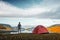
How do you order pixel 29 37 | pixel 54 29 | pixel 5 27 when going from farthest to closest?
pixel 54 29 → pixel 5 27 → pixel 29 37

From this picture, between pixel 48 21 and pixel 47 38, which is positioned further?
pixel 48 21

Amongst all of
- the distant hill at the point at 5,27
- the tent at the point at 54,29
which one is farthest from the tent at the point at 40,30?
the distant hill at the point at 5,27

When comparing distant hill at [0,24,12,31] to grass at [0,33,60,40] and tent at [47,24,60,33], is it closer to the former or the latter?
A: grass at [0,33,60,40]

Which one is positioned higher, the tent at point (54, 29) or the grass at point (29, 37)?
the tent at point (54, 29)

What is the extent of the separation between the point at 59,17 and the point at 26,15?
155 cm

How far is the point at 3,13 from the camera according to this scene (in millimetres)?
8625

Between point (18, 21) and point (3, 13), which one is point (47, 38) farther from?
point (3, 13)

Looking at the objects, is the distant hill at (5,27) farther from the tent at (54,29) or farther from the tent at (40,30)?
the tent at (54,29)

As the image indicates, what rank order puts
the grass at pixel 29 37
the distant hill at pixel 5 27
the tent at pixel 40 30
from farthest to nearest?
the tent at pixel 40 30 < the distant hill at pixel 5 27 < the grass at pixel 29 37

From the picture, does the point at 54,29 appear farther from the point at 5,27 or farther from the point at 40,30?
the point at 5,27

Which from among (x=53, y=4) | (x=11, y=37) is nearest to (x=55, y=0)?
(x=53, y=4)

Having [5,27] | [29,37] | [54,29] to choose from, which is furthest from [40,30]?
[5,27]

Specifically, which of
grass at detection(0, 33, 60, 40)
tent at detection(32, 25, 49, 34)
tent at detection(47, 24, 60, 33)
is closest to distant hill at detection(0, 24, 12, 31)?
grass at detection(0, 33, 60, 40)

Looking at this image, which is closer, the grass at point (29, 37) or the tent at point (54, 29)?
the grass at point (29, 37)
